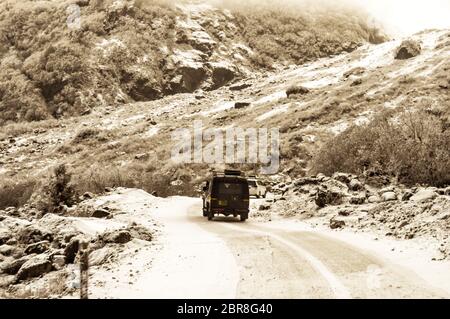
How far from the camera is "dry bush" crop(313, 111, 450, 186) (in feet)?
72.7

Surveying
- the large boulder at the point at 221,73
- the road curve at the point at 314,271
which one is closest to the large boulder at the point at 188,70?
the large boulder at the point at 221,73

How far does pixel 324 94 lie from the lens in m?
56.9

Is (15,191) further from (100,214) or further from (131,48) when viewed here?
(131,48)

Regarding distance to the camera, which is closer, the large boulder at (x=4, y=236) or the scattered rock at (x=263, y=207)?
the large boulder at (x=4, y=236)

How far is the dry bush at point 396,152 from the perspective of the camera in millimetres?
22172

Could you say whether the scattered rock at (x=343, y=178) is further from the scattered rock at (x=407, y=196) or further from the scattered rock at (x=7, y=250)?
the scattered rock at (x=7, y=250)

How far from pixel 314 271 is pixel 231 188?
39.8 feet

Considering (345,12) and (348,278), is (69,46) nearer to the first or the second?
(345,12)

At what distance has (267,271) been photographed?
10.6 m

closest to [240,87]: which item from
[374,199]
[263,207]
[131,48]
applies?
[131,48]

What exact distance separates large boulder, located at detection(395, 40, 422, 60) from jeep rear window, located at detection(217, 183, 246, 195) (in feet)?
158

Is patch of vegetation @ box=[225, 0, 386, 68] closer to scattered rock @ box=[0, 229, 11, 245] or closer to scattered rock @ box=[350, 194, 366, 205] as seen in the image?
scattered rock @ box=[350, 194, 366, 205]

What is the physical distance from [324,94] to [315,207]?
119ft
